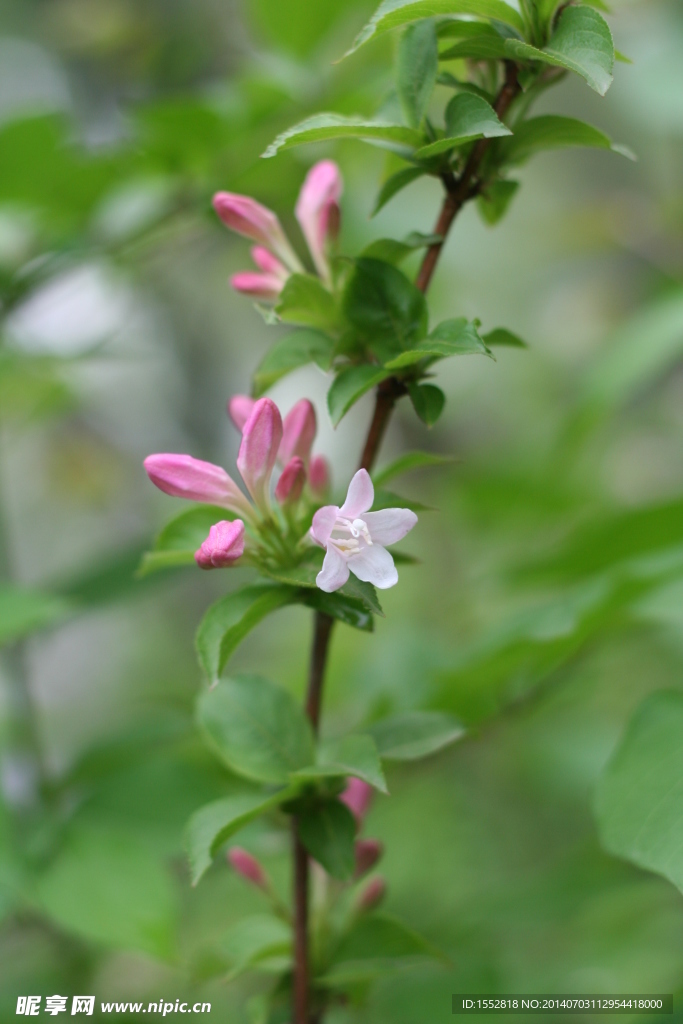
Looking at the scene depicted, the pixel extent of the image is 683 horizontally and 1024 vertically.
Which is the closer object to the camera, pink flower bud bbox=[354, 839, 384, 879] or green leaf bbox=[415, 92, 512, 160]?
green leaf bbox=[415, 92, 512, 160]

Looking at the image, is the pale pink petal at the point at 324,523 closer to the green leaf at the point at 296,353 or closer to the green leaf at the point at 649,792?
the green leaf at the point at 296,353

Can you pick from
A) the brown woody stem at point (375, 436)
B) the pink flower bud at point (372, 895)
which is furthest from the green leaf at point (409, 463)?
the pink flower bud at point (372, 895)

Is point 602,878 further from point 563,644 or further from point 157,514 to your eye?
point 157,514

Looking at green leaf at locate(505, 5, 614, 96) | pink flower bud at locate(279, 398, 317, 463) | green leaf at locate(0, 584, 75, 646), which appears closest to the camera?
green leaf at locate(505, 5, 614, 96)

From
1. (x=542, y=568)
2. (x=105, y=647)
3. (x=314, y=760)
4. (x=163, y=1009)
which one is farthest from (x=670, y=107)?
(x=105, y=647)

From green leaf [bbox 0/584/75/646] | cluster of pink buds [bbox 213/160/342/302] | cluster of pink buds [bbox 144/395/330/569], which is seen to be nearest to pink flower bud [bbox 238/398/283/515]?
cluster of pink buds [bbox 144/395/330/569]

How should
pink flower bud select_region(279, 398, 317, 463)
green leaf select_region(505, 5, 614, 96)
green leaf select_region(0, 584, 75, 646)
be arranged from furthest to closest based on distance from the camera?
green leaf select_region(0, 584, 75, 646), pink flower bud select_region(279, 398, 317, 463), green leaf select_region(505, 5, 614, 96)

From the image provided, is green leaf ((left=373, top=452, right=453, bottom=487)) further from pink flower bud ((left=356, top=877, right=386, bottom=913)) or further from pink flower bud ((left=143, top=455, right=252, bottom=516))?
pink flower bud ((left=356, top=877, right=386, bottom=913))

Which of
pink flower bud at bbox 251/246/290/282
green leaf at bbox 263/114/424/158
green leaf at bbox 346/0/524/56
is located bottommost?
pink flower bud at bbox 251/246/290/282

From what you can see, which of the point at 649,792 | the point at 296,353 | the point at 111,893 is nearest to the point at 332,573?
the point at 296,353
